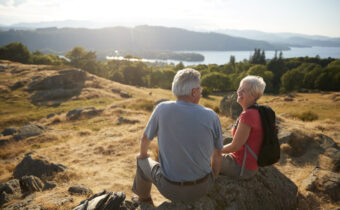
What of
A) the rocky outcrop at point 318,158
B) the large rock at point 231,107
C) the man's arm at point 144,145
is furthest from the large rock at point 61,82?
the man's arm at point 144,145

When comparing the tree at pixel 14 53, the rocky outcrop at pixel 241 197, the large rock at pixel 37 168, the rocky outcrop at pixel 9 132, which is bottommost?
the rocky outcrop at pixel 9 132

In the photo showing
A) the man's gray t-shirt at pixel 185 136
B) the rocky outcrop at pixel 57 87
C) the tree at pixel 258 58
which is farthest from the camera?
the tree at pixel 258 58

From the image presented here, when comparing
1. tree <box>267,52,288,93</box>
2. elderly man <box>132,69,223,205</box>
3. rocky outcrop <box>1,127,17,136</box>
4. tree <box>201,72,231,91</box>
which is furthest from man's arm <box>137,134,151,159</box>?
tree <box>267,52,288,93</box>

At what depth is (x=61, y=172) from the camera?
318 inches

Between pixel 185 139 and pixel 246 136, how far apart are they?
51.8 inches

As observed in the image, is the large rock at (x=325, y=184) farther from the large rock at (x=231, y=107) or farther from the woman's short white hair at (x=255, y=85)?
the large rock at (x=231, y=107)

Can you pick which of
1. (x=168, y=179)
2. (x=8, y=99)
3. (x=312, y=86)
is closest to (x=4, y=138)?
(x=168, y=179)

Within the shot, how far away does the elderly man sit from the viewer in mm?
3086

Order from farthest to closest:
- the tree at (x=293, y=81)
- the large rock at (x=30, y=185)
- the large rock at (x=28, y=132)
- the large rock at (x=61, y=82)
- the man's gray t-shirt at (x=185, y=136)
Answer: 1. the tree at (x=293, y=81)
2. the large rock at (x=61, y=82)
3. the large rock at (x=28, y=132)
4. the large rock at (x=30, y=185)
5. the man's gray t-shirt at (x=185, y=136)

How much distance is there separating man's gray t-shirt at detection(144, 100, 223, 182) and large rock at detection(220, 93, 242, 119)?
11360mm

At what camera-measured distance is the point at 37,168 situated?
8.47 metres

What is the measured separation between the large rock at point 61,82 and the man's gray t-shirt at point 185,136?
1712 inches

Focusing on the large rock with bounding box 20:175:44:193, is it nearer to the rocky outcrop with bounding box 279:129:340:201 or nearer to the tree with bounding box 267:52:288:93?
the rocky outcrop with bounding box 279:129:340:201

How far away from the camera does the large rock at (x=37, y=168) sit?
8281 mm
